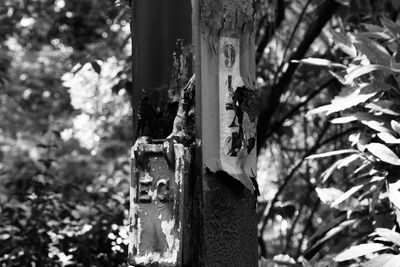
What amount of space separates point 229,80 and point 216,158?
0.18 meters

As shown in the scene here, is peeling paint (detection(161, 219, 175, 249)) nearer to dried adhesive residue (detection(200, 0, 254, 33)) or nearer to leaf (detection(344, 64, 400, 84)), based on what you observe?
dried adhesive residue (detection(200, 0, 254, 33))

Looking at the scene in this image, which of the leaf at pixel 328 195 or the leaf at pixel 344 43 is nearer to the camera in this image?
the leaf at pixel 328 195

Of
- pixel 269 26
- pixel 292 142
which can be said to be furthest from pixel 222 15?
pixel 292 142

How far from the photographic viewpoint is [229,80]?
1589 millimetres

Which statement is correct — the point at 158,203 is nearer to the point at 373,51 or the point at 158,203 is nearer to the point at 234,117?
the point at 234,117

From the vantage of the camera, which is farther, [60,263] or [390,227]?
[60,263]

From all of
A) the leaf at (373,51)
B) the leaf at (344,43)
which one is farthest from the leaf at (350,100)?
the leaf at (344,43)

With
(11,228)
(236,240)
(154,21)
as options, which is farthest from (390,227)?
(11,228)

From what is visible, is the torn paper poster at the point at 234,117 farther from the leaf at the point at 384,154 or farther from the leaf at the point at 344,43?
the leaf at the point at 344,43

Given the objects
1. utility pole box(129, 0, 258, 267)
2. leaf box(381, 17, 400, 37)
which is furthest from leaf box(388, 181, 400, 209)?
utility pole box(129, 0, 258, 267)

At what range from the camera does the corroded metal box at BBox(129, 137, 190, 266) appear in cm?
151

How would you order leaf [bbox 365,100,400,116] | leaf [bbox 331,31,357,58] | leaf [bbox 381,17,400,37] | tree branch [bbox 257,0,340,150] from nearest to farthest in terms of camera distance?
leaf [bbox 365,100,400,116] < leaf [bbox 381,17,400,37] < leaf [bbox 331,31,357,58] < tree branch [bbox 257,0,340,150]

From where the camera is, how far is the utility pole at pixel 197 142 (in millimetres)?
1531

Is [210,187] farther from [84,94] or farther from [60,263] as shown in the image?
[84,94]
